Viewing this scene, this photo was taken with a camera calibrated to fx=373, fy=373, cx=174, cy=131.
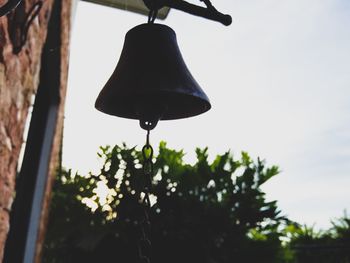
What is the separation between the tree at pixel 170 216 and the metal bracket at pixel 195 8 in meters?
2.42

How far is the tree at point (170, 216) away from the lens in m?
3.39

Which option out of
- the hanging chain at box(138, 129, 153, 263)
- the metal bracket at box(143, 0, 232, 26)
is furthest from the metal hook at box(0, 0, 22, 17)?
the hanging chain at box(138, 129, 153, 263)

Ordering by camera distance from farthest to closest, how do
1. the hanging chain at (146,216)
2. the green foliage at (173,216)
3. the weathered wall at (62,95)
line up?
the green foliage at (173,216) → the weathered wall at (62,95) → the hanging chain at (146,216)

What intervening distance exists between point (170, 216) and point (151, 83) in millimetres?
2714

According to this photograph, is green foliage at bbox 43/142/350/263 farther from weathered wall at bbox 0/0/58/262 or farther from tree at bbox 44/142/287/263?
weathered wall at bbox 0/0/58/262

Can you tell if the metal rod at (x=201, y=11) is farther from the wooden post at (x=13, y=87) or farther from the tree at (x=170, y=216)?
the tree at (x=170, y=216)

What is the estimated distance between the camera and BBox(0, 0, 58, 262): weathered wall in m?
1.24

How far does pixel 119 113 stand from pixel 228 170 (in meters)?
2.72

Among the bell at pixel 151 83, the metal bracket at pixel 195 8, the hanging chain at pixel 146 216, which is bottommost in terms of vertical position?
the hanging chain at pixel 146 216

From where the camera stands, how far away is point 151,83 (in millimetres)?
1004

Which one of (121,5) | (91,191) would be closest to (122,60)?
(121,5)

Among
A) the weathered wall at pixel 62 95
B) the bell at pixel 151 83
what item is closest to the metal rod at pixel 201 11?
the bell at pixel 151 83

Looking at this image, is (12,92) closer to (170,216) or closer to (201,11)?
(201,11)

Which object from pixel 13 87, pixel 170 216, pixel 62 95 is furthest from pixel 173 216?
pixel 13 87
